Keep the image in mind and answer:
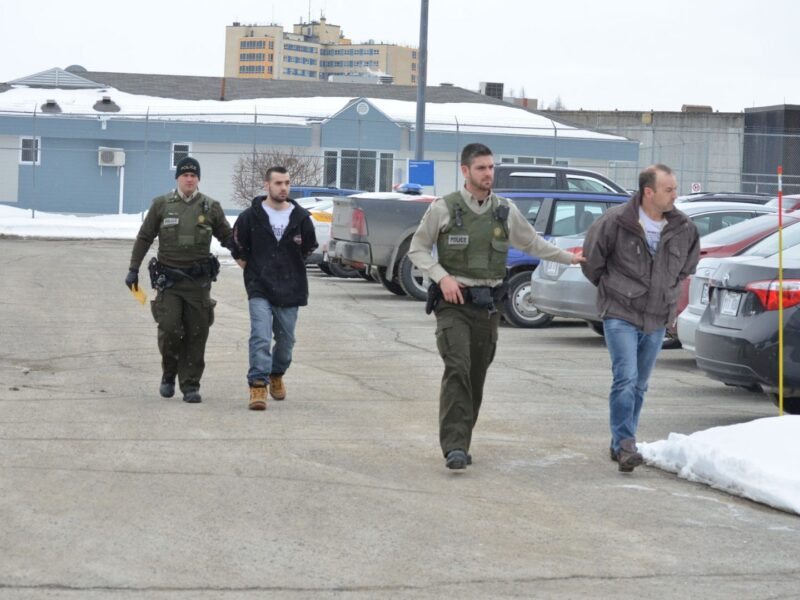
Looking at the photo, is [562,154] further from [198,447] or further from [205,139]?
[198,447]

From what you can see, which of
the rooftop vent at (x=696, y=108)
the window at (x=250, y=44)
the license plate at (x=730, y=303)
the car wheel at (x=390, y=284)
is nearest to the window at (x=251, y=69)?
the window at (x=250, y=44)

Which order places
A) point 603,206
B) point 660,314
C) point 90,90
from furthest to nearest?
point 90,90 < point 603,206 < point 660,314

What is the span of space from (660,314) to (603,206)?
9044 mm

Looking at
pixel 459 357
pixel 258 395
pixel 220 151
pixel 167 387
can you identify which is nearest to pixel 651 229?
pixel 459 357

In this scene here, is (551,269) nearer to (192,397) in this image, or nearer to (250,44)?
(192,397)

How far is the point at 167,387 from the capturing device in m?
10.6

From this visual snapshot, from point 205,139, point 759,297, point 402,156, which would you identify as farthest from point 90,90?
point 759,297

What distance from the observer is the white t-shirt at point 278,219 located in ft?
33.7

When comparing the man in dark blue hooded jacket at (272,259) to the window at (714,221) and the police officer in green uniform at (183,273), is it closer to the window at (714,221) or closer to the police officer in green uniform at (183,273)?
the police officer in green uniform at (183,273)

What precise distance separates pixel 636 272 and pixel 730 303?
1.71 metres

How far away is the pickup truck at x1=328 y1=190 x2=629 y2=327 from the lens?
55.1 ft

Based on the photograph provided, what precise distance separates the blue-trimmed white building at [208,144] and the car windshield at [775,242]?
37.4 metres

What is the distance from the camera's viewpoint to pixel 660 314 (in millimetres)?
8188

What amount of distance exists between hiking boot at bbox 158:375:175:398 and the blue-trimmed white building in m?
37.1
